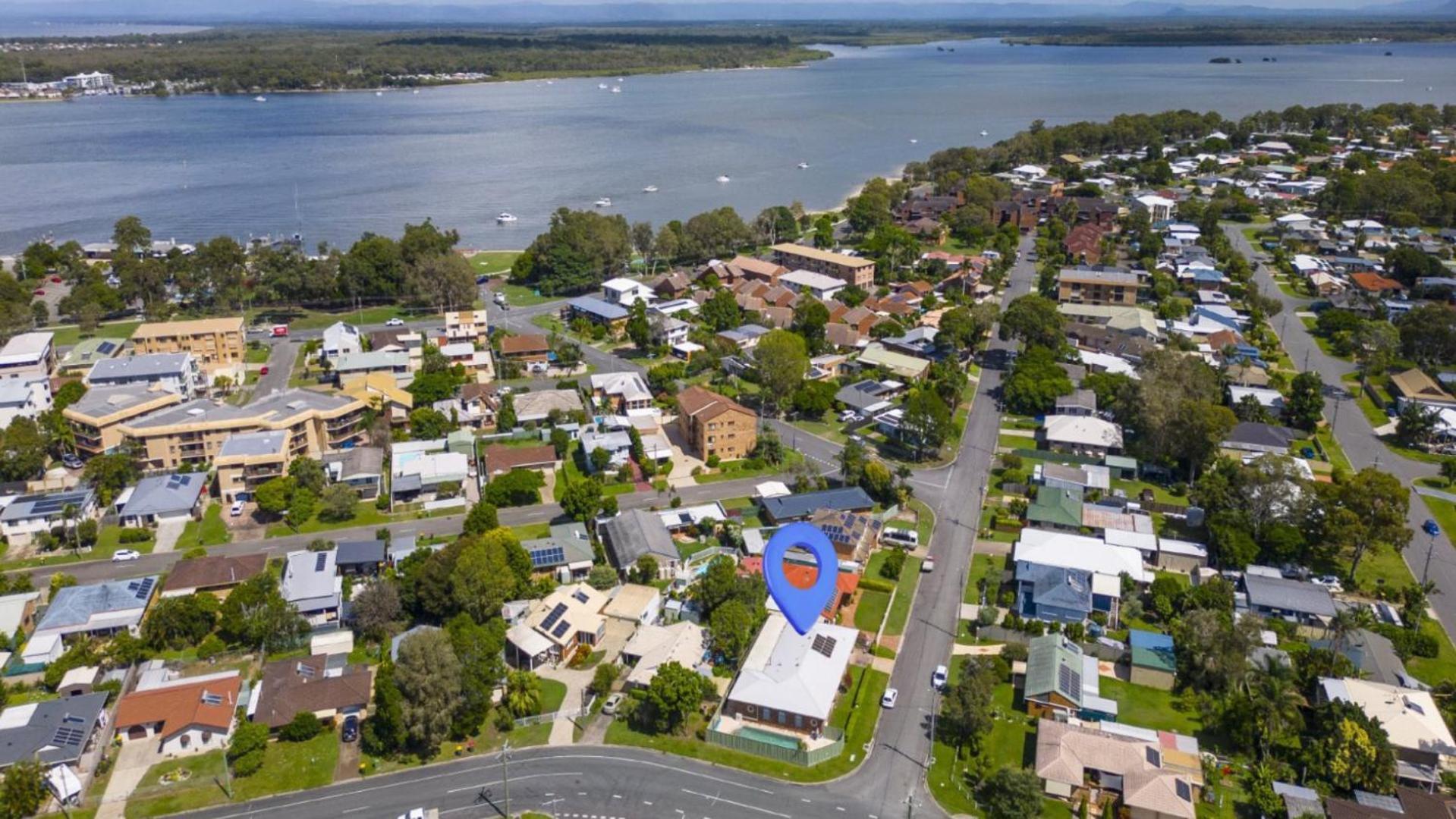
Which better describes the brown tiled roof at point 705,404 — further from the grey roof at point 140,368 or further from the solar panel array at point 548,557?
the grey roof at point 140,368

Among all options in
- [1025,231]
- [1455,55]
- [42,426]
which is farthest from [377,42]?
[1455,55]

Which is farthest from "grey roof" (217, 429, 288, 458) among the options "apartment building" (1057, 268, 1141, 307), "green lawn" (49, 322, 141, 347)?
"apartment building" (1057, 268, 1141, 307)

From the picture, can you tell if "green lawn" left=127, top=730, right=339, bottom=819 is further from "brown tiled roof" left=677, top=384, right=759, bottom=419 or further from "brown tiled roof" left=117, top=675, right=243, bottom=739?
"brown tiled roof" left=677, top=384, right=759, bottom=419

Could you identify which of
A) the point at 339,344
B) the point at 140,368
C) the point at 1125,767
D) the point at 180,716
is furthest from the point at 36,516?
the point at 1125,767

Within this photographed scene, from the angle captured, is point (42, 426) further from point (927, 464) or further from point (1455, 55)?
point (1455, 55)

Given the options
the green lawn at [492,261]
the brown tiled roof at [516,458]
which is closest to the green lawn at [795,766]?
the brown tiled roof at [516,458]

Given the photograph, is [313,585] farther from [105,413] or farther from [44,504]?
[105,413]
